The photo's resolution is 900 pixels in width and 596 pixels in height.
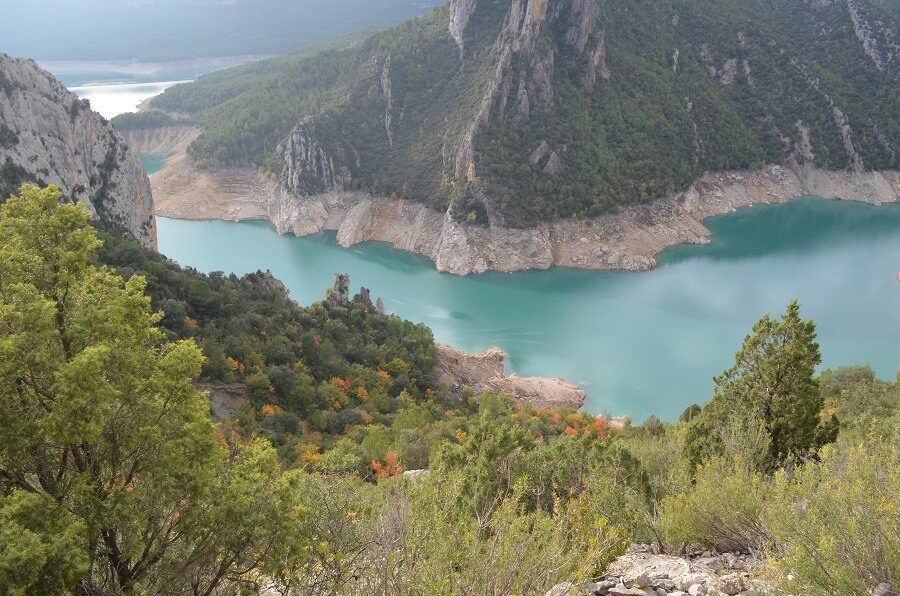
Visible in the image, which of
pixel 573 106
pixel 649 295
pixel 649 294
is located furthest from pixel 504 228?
pixel 573 106

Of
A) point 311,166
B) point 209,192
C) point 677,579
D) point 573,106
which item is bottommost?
point 677,579

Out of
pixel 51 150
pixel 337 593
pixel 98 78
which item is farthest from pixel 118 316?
pixel 98 78

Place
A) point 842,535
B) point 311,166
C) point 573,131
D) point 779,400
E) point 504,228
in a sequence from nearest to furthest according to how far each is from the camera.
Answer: point 842,535 < point 779,400 < point 504,228 < point 573,131 < point 311,166

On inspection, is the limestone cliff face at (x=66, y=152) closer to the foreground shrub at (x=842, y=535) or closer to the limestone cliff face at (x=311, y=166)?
the foreground shrub at (x=842, y=535)

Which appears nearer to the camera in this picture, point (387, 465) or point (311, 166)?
point (387, 465)

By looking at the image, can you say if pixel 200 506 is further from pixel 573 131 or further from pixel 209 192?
pixel 209 192

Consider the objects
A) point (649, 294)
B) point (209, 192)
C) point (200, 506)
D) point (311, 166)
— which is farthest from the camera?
point (209, 192)

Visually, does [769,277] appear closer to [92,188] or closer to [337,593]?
[92,188]
